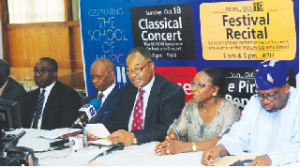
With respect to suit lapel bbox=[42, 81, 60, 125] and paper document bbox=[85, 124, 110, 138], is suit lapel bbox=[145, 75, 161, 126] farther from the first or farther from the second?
suit lapel bbox=[42, 81, 60, 125]

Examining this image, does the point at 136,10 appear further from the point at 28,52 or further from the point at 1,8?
the point at 1,8

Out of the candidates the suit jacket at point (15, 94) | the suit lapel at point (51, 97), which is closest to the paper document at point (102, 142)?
the suit lapel at point (51, 97)

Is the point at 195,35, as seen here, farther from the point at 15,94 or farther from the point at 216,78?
the point at 15,94

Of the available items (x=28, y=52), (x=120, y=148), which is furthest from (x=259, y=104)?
(x=28, y=52)

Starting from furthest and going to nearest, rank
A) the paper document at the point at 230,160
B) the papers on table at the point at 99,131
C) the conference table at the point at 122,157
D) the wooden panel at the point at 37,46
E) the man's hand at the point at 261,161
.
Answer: the wooden panel at the point at 37,46 < the papers on table at the point at 99,131 < the conference table at the point at 122,157 < the paper document at the point at 230,160 < the man's hand at the point at 261,161

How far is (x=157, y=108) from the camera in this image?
10.8 feet

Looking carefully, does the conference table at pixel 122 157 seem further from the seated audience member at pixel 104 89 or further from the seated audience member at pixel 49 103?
the seated audience member at pixel 49 103

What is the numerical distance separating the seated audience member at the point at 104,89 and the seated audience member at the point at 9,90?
889 millimetres

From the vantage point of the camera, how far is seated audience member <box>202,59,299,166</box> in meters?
2.33

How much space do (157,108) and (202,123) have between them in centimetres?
56

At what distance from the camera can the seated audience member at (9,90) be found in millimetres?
4199

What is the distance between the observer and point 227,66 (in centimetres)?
388

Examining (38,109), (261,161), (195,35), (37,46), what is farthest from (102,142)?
(37,46)

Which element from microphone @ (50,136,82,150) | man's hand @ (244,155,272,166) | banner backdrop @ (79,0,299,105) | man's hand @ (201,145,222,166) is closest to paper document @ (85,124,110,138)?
microphone @ (50,136,82,150)
